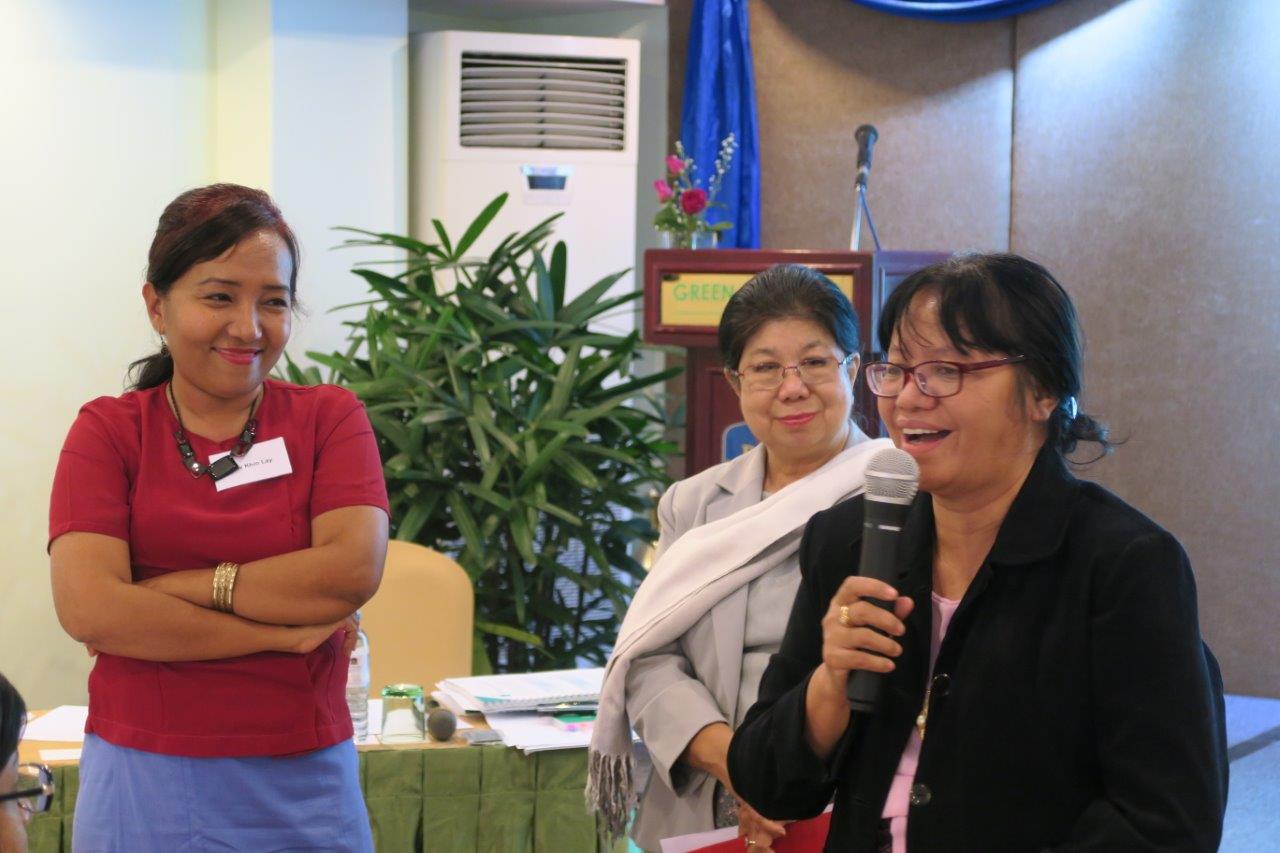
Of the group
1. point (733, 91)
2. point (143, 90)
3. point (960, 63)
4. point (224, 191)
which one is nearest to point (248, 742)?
point (224, 191)

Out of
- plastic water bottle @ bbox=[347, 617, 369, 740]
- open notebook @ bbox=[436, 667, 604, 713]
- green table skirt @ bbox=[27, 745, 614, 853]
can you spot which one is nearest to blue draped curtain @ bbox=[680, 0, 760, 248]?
open notebook @ bbox=[436, 667, 604, 713]

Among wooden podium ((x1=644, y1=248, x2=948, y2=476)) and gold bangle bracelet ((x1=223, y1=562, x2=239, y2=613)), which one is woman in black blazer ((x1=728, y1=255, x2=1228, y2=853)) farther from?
wooden podium ((x1=644, y1=248, x2=948, y2=476))

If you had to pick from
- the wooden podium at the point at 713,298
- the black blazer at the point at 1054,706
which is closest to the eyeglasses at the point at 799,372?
the black blazer at the point at 1054,706

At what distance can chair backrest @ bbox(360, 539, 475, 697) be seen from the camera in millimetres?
3197

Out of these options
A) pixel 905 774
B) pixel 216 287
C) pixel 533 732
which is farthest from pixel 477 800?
pixel 905 774

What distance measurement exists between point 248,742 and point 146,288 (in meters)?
0.61

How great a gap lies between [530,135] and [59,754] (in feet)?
11.4

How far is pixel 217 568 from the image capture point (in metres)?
1.77

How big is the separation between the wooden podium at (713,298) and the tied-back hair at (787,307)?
3.60 ft

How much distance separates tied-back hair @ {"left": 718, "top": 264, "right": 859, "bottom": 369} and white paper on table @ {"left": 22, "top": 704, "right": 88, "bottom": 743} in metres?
1.33

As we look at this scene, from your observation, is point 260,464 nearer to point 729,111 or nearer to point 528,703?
point 528,703

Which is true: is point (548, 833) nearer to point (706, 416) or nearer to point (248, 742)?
point (248, 742)

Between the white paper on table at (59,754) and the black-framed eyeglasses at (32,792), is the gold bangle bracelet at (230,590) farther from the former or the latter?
the white paper on table at (59,754)

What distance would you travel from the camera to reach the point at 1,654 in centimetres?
→ 449
